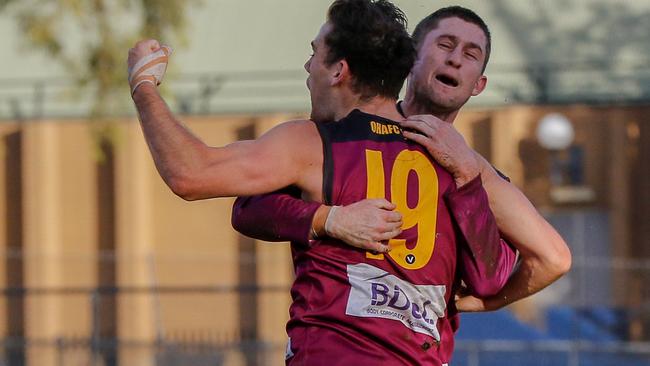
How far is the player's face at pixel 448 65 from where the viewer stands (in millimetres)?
5270

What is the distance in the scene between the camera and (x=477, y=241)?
4504 mm

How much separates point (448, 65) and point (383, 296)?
1300 millimetres

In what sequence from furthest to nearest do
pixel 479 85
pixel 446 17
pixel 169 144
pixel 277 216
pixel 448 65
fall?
pixel 479 85 → pixel 446 17 → pixel 448 65 → pixel 277 216 → pixel 169 144

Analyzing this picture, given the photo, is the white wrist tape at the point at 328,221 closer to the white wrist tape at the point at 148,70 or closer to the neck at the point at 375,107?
the neck at the point at 375,107

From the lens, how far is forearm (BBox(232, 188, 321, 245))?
4.32m

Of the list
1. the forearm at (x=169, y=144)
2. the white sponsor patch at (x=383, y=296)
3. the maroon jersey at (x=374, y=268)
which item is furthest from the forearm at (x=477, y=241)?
the forearm at (x=169, y=144)

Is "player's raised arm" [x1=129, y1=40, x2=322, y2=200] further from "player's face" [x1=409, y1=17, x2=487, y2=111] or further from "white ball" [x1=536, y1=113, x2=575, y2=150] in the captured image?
"white ball" [x1=536, y1=113, x2=575, y2=150]

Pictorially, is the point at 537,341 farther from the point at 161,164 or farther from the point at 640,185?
the point at 161,164

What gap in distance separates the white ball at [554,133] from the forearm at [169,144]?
1516 centimetres

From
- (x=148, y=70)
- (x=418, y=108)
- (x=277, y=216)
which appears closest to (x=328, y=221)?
(x=277, y=216)

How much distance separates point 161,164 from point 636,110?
1654 cm

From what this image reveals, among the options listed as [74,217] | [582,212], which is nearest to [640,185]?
[582,212]

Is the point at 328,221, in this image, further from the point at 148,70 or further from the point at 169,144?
the point at 148,70

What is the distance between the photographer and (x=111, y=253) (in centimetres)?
2045
